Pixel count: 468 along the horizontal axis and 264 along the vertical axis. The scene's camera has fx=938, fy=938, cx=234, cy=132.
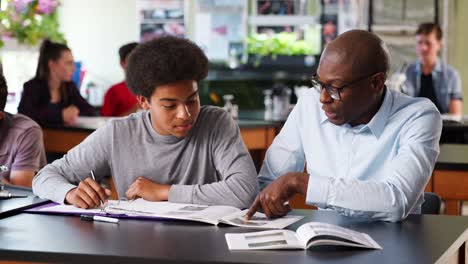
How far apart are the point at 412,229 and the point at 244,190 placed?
1.99 feet

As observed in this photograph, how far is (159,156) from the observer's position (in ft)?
Result: 9.85

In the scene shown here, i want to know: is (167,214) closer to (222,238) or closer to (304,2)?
(222,238)

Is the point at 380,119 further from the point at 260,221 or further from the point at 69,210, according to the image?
the point at 69,210

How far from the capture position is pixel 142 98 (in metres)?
3.03

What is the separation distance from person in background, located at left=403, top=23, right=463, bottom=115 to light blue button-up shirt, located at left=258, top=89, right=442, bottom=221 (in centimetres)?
422

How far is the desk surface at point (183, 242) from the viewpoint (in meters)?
2.10

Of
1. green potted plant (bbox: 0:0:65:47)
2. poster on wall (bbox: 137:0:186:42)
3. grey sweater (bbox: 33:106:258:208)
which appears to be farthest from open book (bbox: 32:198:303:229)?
poster on wall (bbox: 137:0:186:42)

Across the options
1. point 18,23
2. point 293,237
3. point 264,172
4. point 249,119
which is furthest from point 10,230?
point 18,23

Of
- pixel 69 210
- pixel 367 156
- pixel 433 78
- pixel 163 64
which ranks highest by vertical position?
pixel 163 64

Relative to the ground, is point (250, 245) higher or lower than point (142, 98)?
lower

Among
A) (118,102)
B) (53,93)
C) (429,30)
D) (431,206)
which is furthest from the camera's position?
(429,30)

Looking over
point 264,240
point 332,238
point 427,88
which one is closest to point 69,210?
point 264,240

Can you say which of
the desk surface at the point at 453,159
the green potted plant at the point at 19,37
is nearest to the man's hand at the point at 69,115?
the green potted plant at the point at 19,37

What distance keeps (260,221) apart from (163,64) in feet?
2.22
